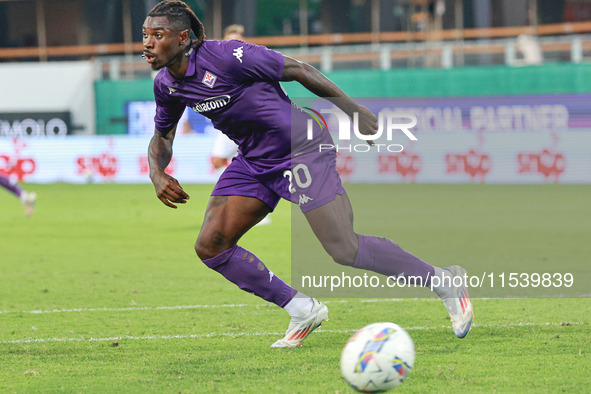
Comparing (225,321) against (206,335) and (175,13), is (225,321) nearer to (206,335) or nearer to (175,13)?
(206,335)

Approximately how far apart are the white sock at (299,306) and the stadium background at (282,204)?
0.73ft

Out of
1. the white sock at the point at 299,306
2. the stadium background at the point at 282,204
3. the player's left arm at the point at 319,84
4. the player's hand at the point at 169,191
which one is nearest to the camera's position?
the player's left arm at the point at 319,84

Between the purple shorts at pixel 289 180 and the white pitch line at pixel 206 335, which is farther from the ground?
the purple shorts at pixel 289 180

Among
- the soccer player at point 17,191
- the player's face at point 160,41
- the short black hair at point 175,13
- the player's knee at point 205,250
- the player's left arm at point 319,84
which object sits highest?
the short black hair at point 175,13

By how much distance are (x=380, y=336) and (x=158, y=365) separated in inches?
58.6

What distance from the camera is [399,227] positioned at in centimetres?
1330

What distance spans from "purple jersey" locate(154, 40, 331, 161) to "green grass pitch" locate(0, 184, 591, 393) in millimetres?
1296

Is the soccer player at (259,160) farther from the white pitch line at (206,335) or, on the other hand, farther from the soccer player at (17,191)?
the soccer player at (17,191)

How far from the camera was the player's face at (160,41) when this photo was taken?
514 cm

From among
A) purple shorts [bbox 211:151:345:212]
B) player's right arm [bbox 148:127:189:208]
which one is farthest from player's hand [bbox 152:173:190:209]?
purple shorts [bbox 211:151:345:212]

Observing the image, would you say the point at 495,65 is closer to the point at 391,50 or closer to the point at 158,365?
the point at 391,50

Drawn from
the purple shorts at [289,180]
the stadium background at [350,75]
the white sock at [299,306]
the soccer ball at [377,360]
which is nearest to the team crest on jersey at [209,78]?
the purple shorts at [289,180]

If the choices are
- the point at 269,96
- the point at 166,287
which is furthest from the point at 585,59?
the point at 269,96

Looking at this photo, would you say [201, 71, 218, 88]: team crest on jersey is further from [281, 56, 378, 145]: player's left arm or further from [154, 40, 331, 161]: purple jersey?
[281, 56, 378, 145]: player's left arm
